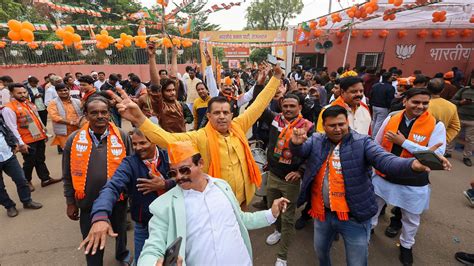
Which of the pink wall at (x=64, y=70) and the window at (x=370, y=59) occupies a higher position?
the window at (x=370, y=59)

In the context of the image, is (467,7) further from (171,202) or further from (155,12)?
(171,202)

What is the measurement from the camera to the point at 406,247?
2760 mm

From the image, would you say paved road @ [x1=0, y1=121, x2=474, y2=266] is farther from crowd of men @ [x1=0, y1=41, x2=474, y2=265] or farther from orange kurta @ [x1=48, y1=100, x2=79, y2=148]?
orange kurta @ [x1=48, y1=100, x2=79, y2=148]

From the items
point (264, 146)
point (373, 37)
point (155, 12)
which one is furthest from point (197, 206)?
point (373, 37)

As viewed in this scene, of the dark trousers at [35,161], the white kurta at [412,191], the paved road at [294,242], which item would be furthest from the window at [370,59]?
the dark trousers at [35,161]

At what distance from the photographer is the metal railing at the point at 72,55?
488 inches

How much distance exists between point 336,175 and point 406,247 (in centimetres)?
153

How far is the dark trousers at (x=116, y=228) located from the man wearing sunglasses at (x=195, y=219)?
49.8 inches

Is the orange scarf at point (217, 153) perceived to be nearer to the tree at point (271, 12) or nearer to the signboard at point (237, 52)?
the signboard at point (237, 52)

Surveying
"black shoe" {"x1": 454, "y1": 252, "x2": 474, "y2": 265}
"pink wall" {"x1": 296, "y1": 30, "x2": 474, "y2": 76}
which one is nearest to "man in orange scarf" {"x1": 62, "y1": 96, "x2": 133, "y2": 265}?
"black shoe" {"x1": 454, "y1": 252, "x2": 474, "y2": 265}

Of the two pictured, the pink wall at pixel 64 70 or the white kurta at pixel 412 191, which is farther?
the pink wall at pixel 64 70

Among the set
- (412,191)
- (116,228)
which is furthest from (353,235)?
(116,228)

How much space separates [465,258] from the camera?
9.03ft

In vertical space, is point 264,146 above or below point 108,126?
below
